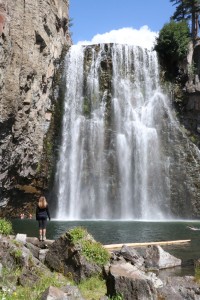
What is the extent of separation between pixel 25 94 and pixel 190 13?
2771cm

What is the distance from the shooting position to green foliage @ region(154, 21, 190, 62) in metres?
43.0

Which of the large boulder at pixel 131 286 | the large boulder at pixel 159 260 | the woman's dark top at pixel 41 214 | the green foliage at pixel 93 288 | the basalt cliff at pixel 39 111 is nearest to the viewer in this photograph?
the large boulder at pixel 131 286

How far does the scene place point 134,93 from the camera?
134 ft

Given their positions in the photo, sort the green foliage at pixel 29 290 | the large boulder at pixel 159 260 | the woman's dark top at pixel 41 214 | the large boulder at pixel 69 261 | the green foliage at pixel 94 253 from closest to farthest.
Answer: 1. the green foliage at pixel 29 290
2. the large boulder at pixel 69 261
3. the green foliage at pixel 94 253
4. the large boulder at pixel 159 260
5. the woman's dark top at pixel 41 214

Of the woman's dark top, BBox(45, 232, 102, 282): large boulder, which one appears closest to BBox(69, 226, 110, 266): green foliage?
BBox(45, 232, 102, 282): large boulder

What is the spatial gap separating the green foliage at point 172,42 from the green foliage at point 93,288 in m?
36.9

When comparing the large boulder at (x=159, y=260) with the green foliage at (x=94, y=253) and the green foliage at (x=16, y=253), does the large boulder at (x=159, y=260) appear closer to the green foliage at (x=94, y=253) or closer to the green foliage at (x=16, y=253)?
the green foliage at (x=94, y=253)

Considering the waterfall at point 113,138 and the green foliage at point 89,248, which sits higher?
the waterfall at point 113,138

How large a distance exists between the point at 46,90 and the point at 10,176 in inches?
390

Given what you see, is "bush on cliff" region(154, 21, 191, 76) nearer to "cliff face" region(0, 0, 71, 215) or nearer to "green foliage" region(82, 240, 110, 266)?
"cliff face" region(0, 0, 71, 215)

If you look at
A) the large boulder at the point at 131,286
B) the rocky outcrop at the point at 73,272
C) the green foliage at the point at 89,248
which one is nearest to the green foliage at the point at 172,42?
the rocky outcrop at the point at 73,272

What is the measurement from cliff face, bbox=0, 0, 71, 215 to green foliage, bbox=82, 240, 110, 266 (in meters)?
21.3

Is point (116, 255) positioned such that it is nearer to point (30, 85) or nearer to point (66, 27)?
point (30, 85)

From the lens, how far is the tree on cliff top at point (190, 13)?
155ft
